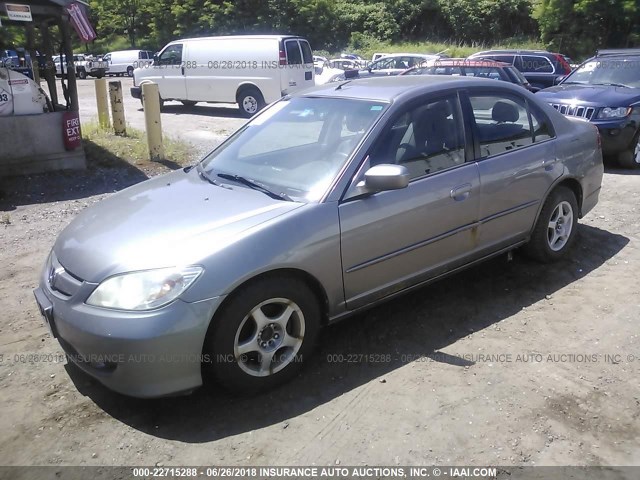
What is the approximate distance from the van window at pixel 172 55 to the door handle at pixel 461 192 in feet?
46.9

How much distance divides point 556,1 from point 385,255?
3305cm

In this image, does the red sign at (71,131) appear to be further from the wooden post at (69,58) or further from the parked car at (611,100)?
the parked car at (611,100)

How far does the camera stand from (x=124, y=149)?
9703 millimetres

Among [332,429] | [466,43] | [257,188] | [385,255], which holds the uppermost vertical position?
[466,43]

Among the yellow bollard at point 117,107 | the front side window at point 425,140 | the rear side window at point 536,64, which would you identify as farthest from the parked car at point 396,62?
the front side window at point 425,140

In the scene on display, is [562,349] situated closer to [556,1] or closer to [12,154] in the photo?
[12,154]

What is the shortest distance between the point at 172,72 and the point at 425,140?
14.3 m

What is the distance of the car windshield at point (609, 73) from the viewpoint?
9.33m

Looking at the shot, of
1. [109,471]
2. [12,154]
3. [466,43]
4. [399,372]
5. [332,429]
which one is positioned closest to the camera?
[109,471]

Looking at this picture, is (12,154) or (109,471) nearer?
(109,471)

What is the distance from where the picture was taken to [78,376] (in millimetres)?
3568

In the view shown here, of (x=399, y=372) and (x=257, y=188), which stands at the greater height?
(x=257, y=188)

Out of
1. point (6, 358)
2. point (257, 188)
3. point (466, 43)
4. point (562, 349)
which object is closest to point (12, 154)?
point (6, 358)

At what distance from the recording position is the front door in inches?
140
